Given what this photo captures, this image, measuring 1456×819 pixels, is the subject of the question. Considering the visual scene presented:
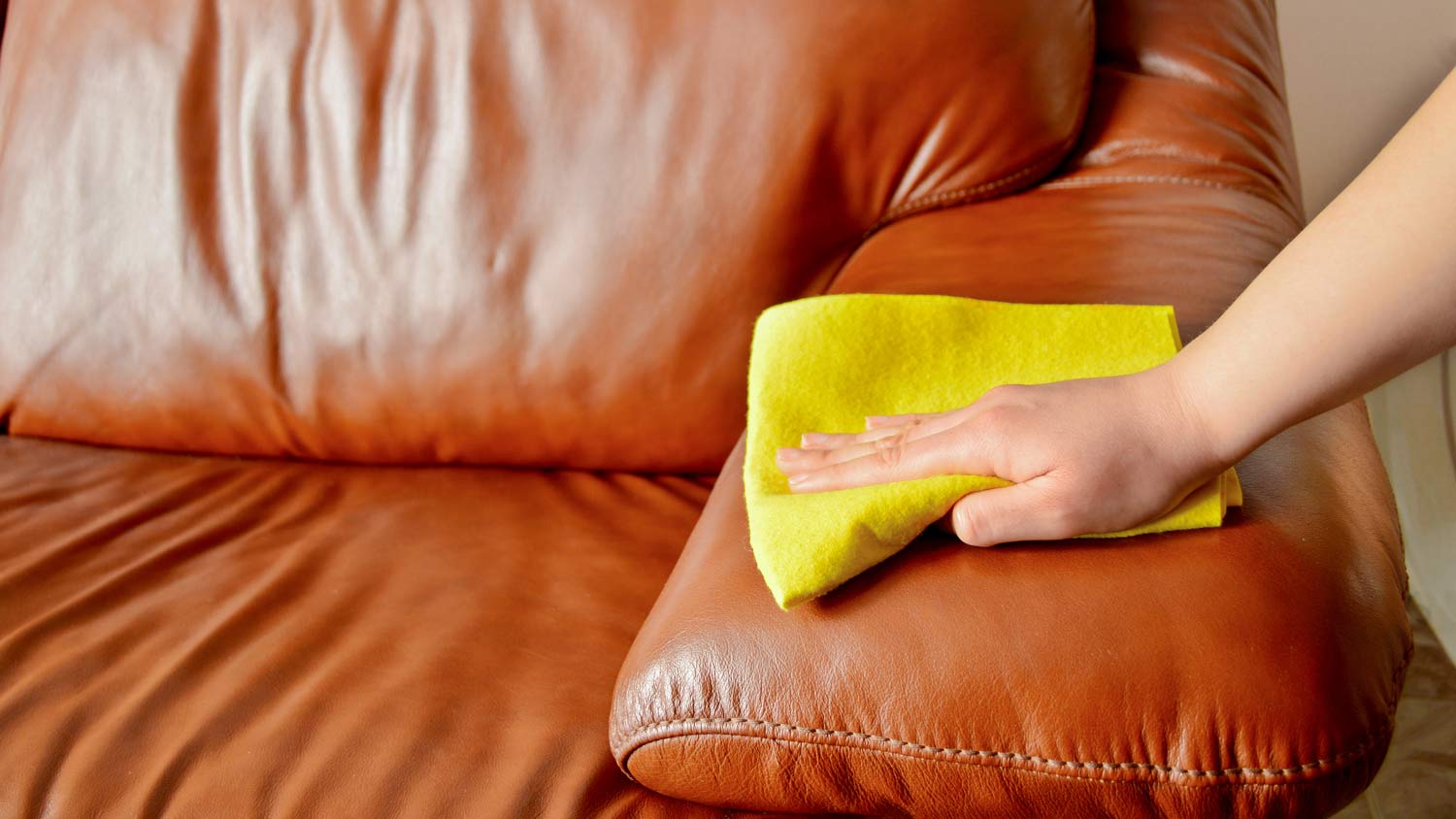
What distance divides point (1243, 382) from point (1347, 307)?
6 cm

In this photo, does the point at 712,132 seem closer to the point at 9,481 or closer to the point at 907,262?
the point at 907,262

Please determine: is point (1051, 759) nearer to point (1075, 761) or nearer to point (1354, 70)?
point (1075, 761)

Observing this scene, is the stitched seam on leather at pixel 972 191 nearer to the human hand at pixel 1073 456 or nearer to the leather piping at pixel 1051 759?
the human hand at pixel 1073 456

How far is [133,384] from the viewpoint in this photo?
1.12m

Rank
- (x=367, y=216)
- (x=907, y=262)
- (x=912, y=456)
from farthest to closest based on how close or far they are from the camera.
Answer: (x=367, y=216) → (x=907, y=262) → (x=912, y=456)

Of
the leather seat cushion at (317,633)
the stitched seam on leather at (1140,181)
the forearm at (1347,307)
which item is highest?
the forearm at (1347,307)

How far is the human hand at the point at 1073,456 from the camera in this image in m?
0.61

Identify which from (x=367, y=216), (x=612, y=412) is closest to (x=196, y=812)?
(x=612, y=412)

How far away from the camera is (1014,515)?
623 mm

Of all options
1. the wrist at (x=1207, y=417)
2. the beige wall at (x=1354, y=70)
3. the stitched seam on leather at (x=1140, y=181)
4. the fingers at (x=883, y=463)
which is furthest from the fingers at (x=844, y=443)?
the beige wall at (x=1354, y=70)

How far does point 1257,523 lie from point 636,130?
612 millimetres

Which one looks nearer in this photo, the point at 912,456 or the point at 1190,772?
the point at 1190,772

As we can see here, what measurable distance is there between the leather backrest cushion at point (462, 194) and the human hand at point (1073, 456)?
373 mm

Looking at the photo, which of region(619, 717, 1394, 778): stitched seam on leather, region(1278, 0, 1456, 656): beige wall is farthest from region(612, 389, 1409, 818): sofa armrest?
region(1278, 0, 1456, 656): beige wall
